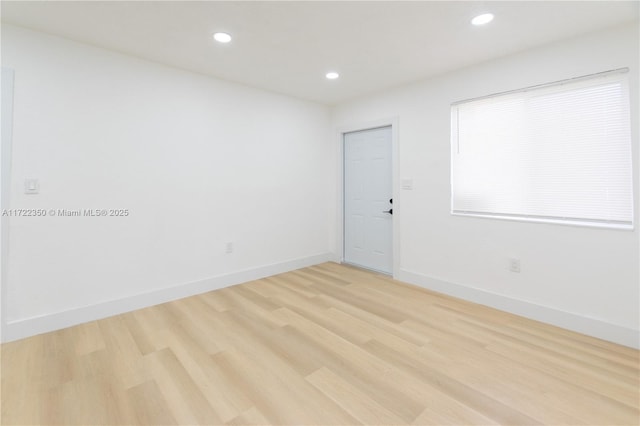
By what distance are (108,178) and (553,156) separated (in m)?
4.19

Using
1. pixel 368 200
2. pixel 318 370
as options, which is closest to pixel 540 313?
pixel 318 370

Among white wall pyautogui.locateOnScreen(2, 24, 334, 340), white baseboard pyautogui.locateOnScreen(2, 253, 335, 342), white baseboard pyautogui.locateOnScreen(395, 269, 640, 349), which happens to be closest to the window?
white baseboard pyautogui.locateOnScreen(395, 269, 640, 349)

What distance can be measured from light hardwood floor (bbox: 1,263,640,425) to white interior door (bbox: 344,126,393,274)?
1.37m

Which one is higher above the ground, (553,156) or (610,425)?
(553,156)

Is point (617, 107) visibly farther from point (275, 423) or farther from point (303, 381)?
point (275, 423)

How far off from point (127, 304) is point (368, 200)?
3235 mm

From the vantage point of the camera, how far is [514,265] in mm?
2902

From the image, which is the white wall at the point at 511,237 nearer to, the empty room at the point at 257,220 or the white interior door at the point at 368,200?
the empty room at the point at 257,220

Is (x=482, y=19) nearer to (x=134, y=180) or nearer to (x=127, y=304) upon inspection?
(x=134, y=180)

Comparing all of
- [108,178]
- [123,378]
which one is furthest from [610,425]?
[108,178]

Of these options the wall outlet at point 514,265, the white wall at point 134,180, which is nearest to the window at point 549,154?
the wall outlet at point 514,265

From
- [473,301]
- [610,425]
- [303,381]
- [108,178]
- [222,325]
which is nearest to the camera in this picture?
[610,425]

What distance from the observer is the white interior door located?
414cm

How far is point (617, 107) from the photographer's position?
2.36 meters
